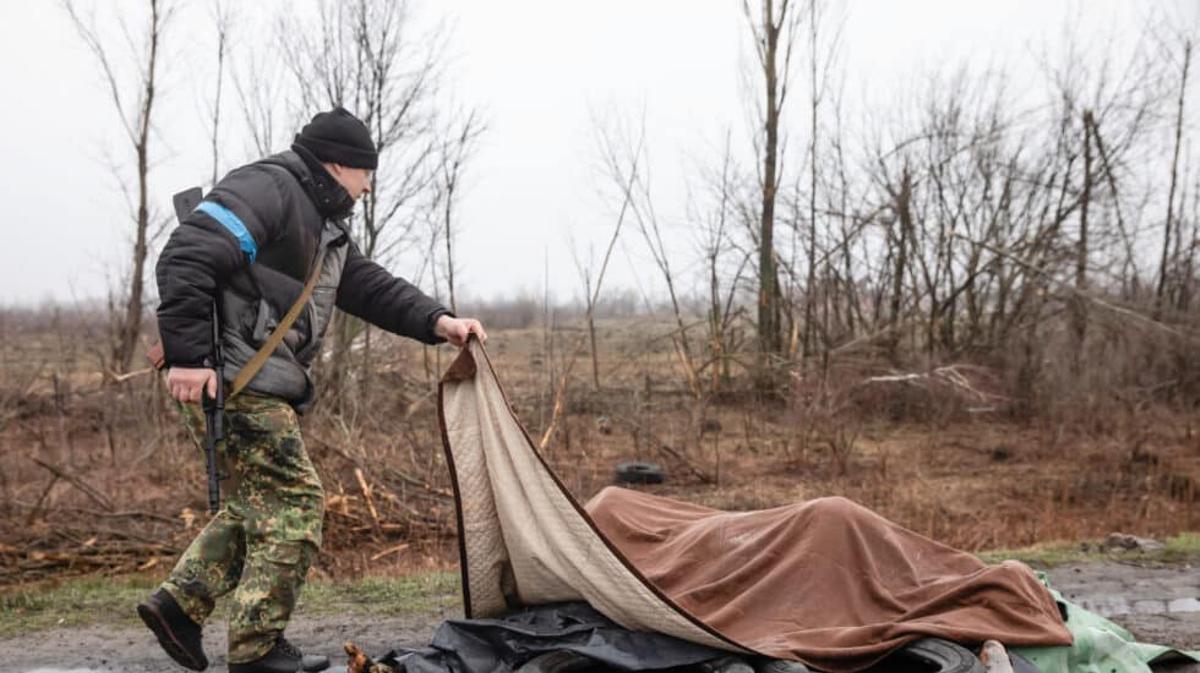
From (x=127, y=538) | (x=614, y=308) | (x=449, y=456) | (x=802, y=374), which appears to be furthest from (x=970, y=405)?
(x=449, y=456)

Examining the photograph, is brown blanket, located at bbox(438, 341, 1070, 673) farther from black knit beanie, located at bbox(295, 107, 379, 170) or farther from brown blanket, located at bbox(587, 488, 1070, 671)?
black knit beanie, located at bbox(295, 107, 379, 170)

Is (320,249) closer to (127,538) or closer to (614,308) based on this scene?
(127,538)

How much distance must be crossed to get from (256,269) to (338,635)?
2291 mm

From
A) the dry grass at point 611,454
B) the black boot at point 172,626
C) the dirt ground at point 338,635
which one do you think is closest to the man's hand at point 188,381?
the black boot at point 172,626

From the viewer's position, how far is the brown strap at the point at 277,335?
150 inches

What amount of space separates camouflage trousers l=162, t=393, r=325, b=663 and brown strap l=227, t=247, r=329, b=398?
9 centimetres

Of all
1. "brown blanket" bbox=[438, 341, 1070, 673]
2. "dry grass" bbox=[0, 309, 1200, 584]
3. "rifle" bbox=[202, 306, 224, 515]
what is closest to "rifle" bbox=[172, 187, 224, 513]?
"rifle" bbox=[202, 306, 224, 515]

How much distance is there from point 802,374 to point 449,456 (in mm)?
11179

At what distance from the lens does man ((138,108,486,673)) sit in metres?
3.67

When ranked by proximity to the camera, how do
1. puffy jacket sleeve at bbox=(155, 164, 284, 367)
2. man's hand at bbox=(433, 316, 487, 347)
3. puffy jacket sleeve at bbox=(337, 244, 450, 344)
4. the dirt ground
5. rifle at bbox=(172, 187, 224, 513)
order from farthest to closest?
the dirt ground → puffy jacket sleeve at bbox=(337, 244, 450, 344) → man's hand at bbox=(433, 316, 487, 347) → rifle at bbox=(172, 187, 224, 513) → puffy jacket sleeve at bbox=(155, 164, 284, 367)

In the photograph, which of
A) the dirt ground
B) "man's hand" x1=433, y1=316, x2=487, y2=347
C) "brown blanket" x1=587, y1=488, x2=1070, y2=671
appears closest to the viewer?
"brown blanket" x1=587, y1=488, x2=1070, y2=671

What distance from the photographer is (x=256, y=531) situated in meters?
3.89

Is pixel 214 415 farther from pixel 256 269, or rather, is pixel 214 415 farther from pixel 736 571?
pixel 736 571

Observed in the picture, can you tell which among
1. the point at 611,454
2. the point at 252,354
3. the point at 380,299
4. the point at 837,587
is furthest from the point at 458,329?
the point at 611,454
